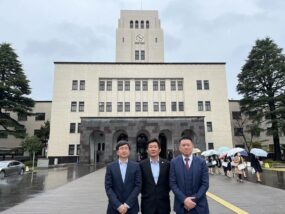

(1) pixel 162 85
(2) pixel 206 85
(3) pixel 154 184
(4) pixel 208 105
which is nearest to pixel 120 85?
(1) pixel 162 85

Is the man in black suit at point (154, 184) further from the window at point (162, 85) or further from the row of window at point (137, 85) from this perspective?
the window at point (162, 85)

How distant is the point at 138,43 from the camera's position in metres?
53.5

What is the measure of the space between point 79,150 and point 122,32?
1082 inches

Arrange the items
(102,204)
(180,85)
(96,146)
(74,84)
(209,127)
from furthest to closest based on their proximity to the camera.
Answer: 1. (180,85)
2. (74,84)
3. (209,127)
4. (96,146)
5. (102,204)

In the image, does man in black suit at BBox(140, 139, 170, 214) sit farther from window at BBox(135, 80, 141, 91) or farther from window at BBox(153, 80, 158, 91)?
window at BBox(153, 80, 158, 91)

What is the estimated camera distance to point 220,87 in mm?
43969

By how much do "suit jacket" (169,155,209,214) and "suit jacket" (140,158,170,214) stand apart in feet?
0.45

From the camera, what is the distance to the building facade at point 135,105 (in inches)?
1516

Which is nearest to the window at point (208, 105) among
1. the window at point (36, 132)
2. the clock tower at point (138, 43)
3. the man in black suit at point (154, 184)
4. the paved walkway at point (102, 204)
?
the clock tower at point (138, 43)

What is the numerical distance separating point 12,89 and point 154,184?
38883 millimetres

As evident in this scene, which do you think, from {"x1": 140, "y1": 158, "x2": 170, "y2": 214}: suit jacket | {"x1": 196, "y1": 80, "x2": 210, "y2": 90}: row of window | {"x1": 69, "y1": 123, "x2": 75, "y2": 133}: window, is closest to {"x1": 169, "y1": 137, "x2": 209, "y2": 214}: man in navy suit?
{"x1": 140, "y1": 158, "x2": 170, "y2": 214}: suit jacket

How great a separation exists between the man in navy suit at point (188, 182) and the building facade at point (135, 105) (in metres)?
33.7

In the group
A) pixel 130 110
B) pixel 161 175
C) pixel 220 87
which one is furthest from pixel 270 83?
pixel 161 175

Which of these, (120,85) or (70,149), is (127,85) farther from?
(70,149)
